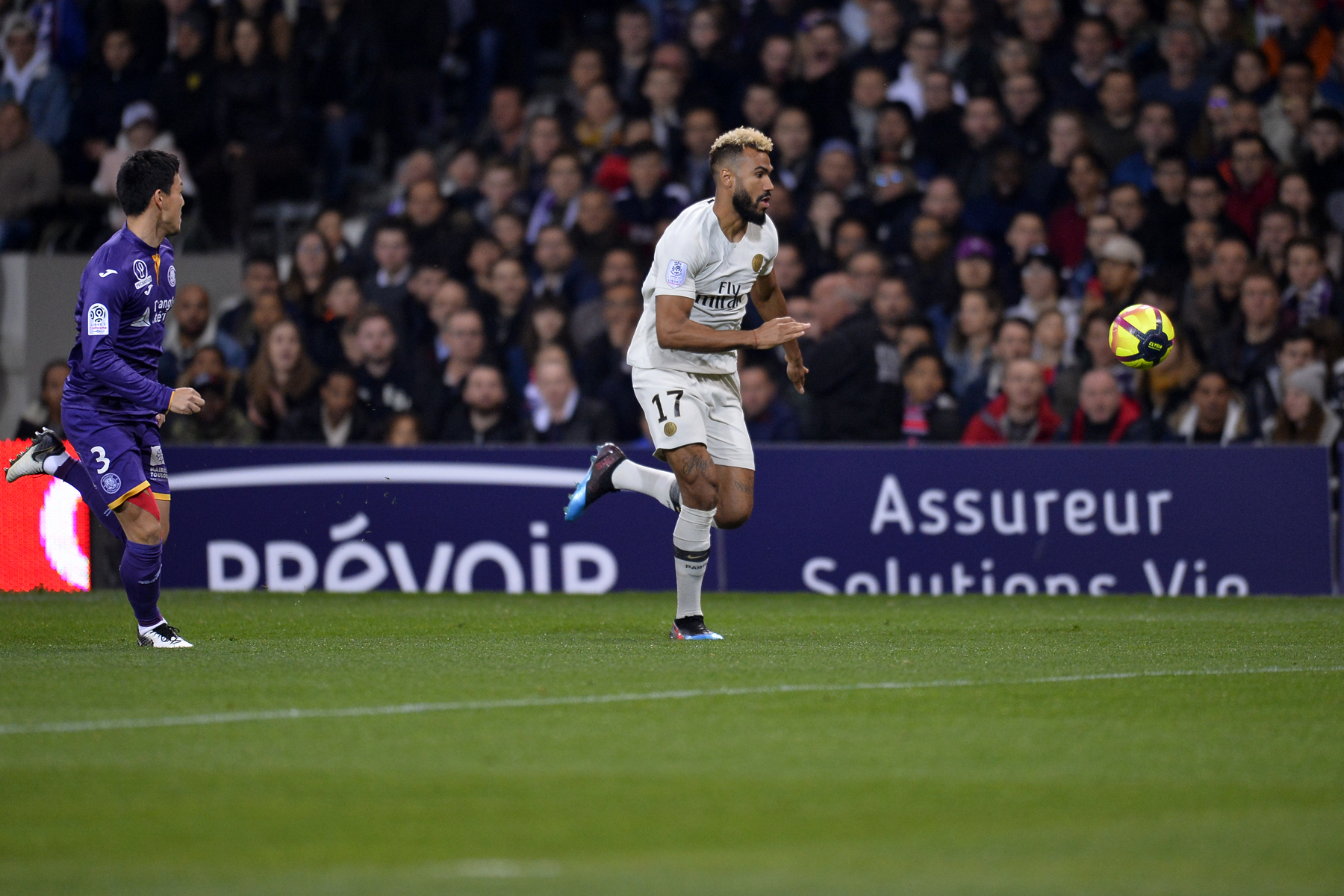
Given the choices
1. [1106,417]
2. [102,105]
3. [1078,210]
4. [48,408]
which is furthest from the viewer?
[102,105]

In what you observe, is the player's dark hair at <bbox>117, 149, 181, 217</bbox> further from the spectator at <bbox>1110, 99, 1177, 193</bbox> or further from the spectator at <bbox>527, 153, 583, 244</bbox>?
the spectator at <bbox>1110, 99, 1177, 193</bbox>

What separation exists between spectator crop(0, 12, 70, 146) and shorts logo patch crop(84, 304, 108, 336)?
10194 millimetres

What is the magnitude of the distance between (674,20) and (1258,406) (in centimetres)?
725

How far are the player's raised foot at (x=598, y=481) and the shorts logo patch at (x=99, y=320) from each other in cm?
263

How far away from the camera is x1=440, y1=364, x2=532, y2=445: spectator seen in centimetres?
1470

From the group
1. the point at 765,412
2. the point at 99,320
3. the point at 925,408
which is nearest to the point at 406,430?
the point at 765,412

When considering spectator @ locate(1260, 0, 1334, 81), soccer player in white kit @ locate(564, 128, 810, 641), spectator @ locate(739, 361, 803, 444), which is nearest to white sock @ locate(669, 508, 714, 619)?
soccer player in white kit @ locate(564, 128, 810, 641)

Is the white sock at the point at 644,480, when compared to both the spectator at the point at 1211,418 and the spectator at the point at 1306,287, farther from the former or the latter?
the spectator at the point at 1306,287

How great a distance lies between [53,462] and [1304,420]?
8334 millimetres

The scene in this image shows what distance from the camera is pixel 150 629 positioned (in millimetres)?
9250

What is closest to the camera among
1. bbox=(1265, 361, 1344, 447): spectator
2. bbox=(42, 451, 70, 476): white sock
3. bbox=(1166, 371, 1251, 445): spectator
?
bbox=(42, 451, 70, 476): white sock

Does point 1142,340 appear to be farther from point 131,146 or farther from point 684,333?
point 131,146

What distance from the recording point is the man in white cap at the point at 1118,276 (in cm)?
1448

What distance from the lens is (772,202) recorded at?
15.4 m
